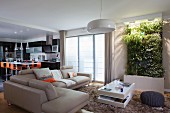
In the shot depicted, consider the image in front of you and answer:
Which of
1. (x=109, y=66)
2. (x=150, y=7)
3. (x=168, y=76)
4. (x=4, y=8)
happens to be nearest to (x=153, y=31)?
(x=150, y=7)

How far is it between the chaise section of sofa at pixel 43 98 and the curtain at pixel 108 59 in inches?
100

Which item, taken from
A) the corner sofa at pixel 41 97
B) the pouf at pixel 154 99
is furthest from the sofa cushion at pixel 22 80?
the pouf at pixel 154 99

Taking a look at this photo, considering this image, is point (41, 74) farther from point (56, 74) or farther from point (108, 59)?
point (108, 59)

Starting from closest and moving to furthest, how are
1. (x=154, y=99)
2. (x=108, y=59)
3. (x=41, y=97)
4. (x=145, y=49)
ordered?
(x=41, y=97) → (x=154, y=99) → (x=145, y=49) → (x=108, y=59)

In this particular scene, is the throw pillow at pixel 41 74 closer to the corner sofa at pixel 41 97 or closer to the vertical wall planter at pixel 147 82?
the corner sofa at pixel 41 97

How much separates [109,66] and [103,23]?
119 inches

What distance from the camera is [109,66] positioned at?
16.7ft

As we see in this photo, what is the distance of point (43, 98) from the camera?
2207 millimetres

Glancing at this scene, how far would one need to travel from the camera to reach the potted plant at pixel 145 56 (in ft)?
13.4

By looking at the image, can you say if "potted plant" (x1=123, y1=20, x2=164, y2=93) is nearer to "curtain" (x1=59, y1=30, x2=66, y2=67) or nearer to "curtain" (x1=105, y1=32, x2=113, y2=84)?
"curtain" (x1=105, y1=32, x2=113, y2=84)

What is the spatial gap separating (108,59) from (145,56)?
143cm

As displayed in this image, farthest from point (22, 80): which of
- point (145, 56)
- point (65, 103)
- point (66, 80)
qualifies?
point (145, 56)

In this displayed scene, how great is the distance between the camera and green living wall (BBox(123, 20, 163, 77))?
4180 millimetres

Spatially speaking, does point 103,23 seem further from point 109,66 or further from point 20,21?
point 20,21
